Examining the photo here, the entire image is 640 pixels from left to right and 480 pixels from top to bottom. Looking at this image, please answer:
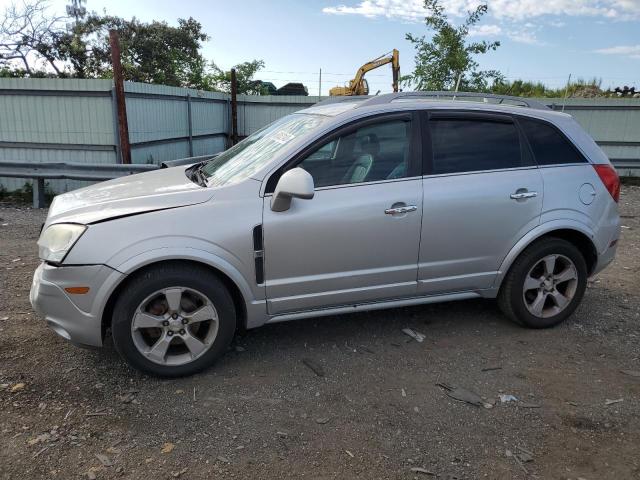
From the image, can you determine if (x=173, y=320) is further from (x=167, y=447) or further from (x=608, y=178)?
(x=608, y=178)

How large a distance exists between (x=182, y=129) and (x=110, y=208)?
1060 centimetres

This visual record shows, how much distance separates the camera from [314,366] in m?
3.71

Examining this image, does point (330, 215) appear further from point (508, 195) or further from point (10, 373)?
point (10, 373)

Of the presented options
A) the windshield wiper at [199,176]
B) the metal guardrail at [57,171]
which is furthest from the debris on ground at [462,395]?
the metal guardrail at [57,171]

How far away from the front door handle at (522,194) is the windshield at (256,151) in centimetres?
155

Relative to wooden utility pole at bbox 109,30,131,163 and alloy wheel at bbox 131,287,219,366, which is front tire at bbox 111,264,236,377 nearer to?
alloy wheel at bbox 131,287,219,366

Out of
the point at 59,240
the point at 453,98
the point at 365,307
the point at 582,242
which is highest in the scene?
the point at 453,98

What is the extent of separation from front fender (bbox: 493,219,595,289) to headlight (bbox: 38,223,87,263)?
3.01 meters

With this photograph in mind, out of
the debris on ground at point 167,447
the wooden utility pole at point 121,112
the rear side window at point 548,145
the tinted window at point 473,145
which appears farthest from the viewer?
the wooden utility pole at point 121,112

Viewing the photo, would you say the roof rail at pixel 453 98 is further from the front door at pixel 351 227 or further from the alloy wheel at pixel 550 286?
the alloy wheel at pixel 550 286

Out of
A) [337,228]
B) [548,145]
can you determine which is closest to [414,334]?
[337,228]

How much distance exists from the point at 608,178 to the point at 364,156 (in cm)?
211

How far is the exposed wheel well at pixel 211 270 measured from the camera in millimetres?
3275

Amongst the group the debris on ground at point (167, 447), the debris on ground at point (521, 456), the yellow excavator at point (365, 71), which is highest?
the yellow excavator at point (365, 71)
